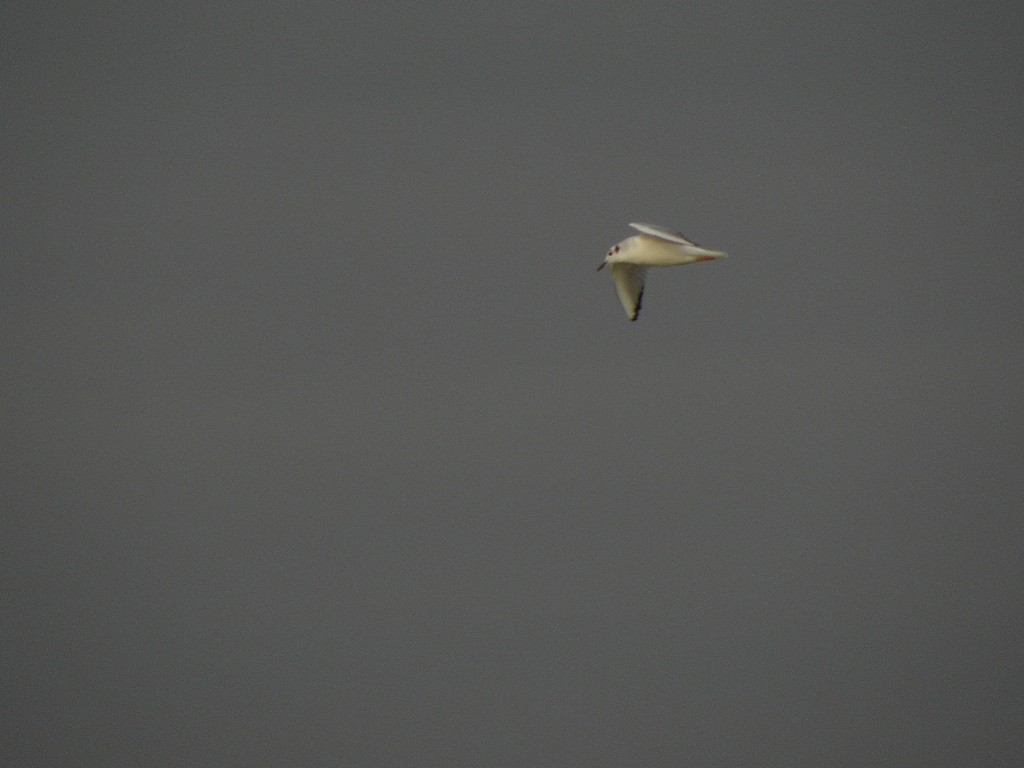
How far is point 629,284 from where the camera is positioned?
19.4 m

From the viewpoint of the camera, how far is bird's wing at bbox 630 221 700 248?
17625 mm

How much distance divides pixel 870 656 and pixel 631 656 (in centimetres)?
873

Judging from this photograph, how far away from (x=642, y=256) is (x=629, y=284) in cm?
86

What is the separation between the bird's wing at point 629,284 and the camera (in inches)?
760

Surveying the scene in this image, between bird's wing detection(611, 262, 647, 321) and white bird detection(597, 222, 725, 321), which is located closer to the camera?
white bird detection(597, 222, 725, 321)

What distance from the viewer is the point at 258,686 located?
8131 centimetres

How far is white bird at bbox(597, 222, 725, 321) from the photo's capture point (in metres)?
17.8

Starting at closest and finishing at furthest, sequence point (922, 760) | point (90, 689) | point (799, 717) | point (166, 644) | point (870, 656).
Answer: point (922, 760)
point (799, 717)
point (870, 656)
point (90, 689)
point (166, 644)

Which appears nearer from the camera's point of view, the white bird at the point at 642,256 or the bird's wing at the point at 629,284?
the white bird at the point at 642,256

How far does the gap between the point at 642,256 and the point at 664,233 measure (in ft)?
2.27

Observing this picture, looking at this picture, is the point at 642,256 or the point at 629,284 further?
the point at 629,284

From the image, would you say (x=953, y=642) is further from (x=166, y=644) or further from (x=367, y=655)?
(x=166, y=644)

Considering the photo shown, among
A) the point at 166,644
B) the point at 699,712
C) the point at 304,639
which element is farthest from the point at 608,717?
the point at 166,644

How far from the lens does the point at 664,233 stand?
17.9 m
